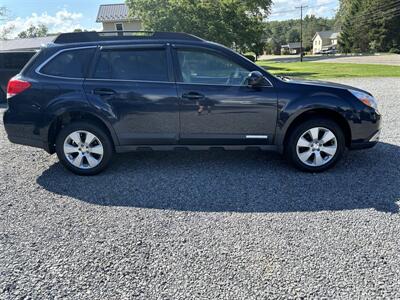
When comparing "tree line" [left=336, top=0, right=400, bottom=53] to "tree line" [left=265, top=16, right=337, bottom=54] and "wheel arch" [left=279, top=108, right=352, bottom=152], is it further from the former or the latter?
"wheel arch" [left=279, top=108, right=352, bottom=152]

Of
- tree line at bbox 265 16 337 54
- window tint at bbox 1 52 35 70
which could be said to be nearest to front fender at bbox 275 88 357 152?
window tint at bbox 1 52 35 70

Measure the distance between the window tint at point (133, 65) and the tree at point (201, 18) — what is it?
1638cm

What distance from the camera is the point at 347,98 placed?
445cm

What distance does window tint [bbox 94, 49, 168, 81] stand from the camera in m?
4.45

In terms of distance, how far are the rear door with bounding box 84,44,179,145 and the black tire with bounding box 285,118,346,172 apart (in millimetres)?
1566

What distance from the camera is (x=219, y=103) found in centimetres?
440

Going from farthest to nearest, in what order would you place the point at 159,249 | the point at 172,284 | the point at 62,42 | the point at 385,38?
the point at 385,38 < the point at 62,42 < the point at 159,249 < the point at 172,284

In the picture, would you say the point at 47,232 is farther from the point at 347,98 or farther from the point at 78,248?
the point at 347,98

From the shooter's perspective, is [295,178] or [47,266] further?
[295,178]

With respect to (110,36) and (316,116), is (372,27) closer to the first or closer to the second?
(316,116)

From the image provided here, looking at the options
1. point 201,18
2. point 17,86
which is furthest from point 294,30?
point 17,86

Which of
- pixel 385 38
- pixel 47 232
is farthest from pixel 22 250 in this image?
pixel 385 38

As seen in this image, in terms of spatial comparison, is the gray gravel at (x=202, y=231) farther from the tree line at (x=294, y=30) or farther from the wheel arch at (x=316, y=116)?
the tree line at (x=294, y=30)

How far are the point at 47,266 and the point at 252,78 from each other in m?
3.13
